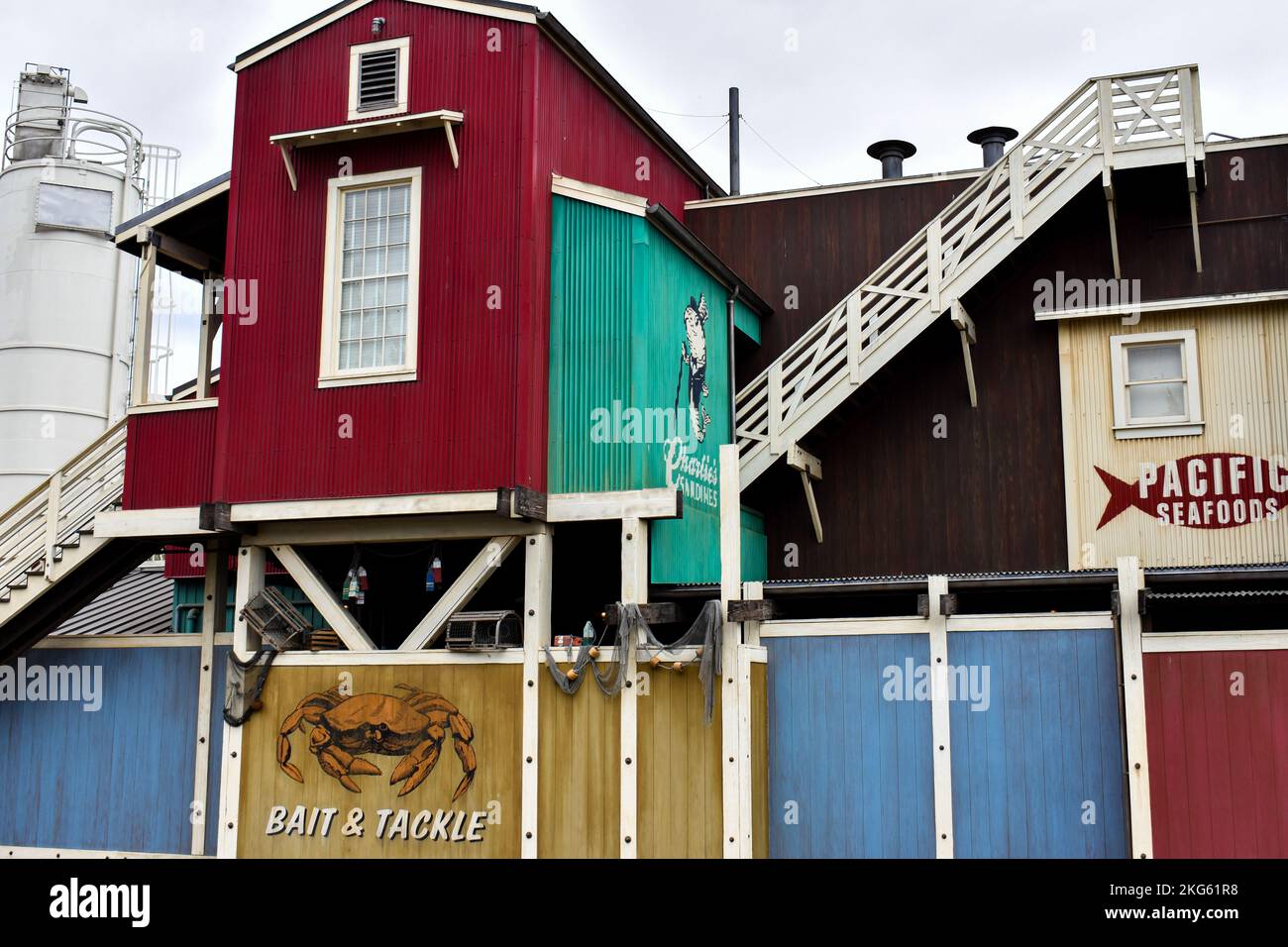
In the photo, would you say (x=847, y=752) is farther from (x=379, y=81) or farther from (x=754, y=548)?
(x=379, y=81)

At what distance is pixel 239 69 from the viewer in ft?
57.3

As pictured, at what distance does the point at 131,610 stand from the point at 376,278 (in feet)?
31.7

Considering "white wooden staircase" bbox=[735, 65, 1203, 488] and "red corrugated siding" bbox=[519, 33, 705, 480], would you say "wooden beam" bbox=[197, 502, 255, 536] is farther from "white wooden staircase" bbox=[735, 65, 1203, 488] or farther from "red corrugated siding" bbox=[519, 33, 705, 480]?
"white wooden staircase" bbox=[735, 65, 1203, 488]

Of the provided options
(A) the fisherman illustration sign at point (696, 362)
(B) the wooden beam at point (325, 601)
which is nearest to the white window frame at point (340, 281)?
(B) the wooden beam at point (325, 601)

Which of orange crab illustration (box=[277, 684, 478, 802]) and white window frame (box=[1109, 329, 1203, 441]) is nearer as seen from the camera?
orange crab illustration (box=[277, 684, 478, 802])

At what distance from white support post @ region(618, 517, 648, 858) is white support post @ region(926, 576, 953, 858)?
3.13 metres

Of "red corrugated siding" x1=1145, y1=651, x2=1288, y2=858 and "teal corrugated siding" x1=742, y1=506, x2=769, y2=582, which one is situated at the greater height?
"teal corrugated siding" x1=742, y1=506, x2=769, y2=582

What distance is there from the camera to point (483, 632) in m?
15.3

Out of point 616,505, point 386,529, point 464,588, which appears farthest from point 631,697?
point 386,529

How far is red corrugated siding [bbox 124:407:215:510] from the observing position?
17203 mm

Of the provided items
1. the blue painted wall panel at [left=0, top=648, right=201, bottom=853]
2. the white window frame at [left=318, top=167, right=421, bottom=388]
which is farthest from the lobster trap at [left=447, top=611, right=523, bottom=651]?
the blue painted wall panel at [left=0, top=648, right=201, bottom=853]

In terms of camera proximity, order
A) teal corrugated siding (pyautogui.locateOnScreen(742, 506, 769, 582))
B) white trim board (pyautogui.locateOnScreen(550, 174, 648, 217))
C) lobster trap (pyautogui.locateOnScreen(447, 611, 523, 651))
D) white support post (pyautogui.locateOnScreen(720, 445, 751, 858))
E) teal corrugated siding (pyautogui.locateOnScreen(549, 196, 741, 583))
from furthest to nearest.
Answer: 1. teal corrugated siding (pyautogui.locateOnScreen(742, 506, 769, 582))
2. white trim board (pyautogui.locateOnScreen(550, 174, 648, 217))
3. teal corrugated siding (pyautogui.locateOnScreen(549, 196, 741, 583))
4. lobster trap (pyautogui.locateOnScreen(447, 611, 523, 651))
5. white support post (pyautogui.locateOnScreen(720, 445, 751, 858))

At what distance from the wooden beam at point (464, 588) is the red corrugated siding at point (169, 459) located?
359cm

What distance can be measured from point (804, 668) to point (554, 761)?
2.92 metres
